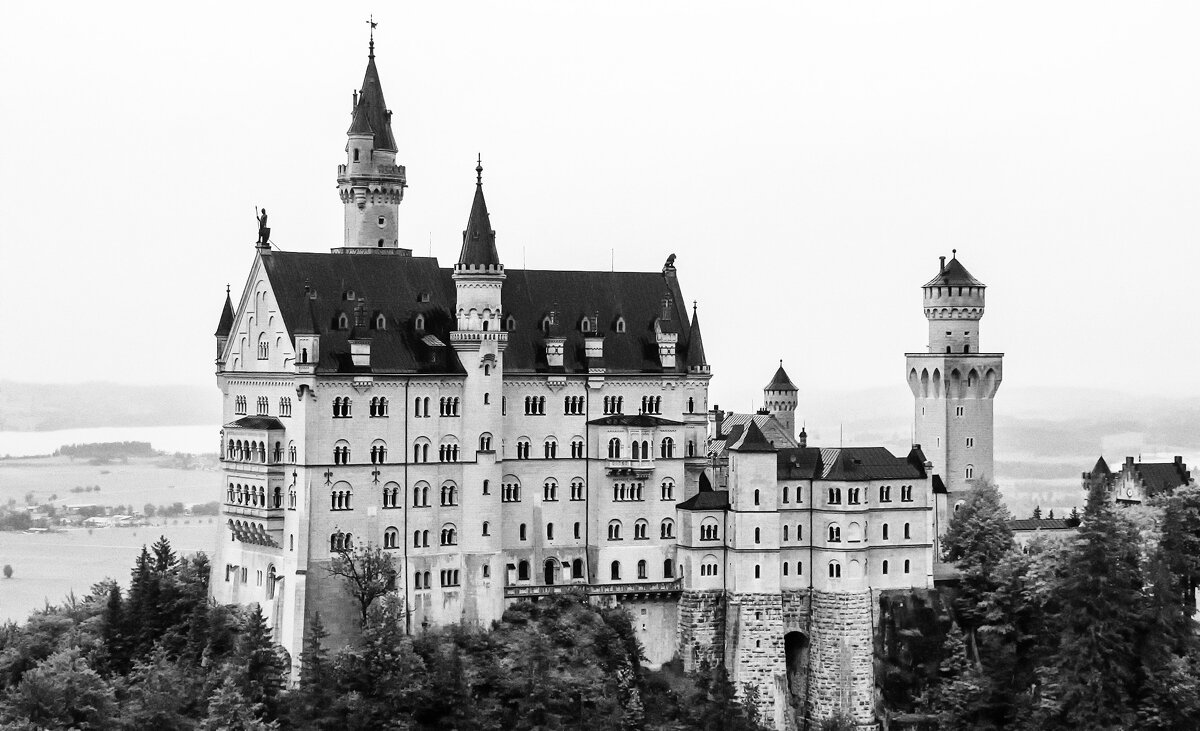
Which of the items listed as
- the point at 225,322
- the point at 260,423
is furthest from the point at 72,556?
the point at 260,423

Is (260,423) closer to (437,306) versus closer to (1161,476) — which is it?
(437,306)

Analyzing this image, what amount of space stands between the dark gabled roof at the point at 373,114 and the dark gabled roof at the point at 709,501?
86.2 feet

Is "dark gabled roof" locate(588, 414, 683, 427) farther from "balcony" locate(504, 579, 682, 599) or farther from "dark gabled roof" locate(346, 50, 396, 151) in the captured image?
"dark gabled roof" locate(346, 50, 396, 151)

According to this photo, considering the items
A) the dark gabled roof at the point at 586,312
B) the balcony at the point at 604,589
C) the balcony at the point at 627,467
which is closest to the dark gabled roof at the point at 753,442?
the balcony at the point at 627,467

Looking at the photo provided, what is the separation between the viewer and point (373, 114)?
110m

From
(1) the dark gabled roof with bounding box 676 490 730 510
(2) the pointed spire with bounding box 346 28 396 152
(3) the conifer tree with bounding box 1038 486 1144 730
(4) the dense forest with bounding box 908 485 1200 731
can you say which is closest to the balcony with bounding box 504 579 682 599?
(1) the dark gabled roof with bounding box 676 490 730 510

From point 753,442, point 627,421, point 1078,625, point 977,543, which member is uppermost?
point 627,421

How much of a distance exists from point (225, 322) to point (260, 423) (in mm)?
9308

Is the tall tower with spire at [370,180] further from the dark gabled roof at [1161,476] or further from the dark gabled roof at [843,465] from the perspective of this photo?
the dark gabled roof at [1161,476]

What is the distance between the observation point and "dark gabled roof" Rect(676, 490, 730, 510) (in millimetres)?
102438

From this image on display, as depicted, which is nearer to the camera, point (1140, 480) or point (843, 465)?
point (843, 465)

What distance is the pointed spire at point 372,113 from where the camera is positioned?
110125 millimetres

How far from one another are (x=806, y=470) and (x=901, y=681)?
472 inches

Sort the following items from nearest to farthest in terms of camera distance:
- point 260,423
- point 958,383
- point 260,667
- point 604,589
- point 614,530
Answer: point 260,667 < point 260,423 < point 604,589 < point 614,530 < point 958,383
